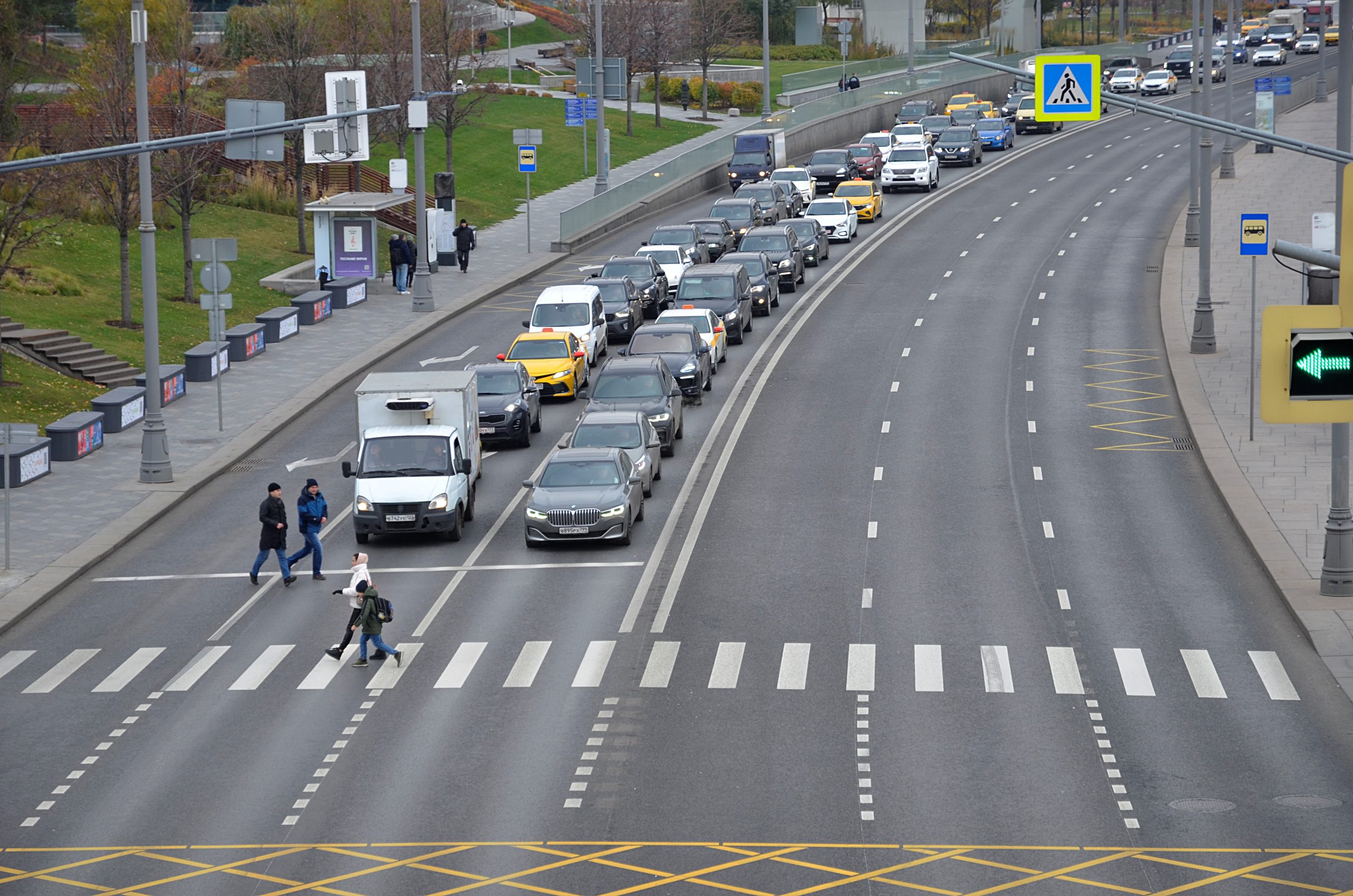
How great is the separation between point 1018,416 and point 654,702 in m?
17.5

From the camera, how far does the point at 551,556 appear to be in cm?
2742

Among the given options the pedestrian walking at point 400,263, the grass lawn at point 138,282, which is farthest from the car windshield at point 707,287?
the grass lawn at point 138,282

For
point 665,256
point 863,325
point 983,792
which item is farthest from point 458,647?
point 665,256

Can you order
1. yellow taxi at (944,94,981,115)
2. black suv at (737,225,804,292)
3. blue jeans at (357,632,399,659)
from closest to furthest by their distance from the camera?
blue jeans at (357,632,399,659), black suv at (737,225,804,292), yellow taxi at (944,94,981,115)

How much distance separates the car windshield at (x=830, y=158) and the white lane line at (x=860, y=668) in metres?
48.0

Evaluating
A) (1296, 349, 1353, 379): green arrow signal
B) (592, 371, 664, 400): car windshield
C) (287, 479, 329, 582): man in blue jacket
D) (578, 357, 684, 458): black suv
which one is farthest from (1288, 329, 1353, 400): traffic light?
(592, 371, 664, 400): car windshield

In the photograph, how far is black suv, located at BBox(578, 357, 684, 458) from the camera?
3319 cm

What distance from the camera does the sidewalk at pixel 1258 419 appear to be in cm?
2461

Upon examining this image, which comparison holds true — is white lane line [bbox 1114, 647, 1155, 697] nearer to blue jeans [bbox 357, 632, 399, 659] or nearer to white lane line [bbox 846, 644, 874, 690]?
white lane line [bbox 846, 644, 874, 690]

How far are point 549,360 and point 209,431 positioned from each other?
7445 millimetres

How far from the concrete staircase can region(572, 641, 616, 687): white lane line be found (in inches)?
839

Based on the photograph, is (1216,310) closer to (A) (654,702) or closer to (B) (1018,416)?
(B) (1018,416)

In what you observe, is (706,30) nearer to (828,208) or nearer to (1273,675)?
(828,208)

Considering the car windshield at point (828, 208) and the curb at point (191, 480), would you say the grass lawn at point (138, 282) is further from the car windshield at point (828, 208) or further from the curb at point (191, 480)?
the car windshield at point (828, 208)
